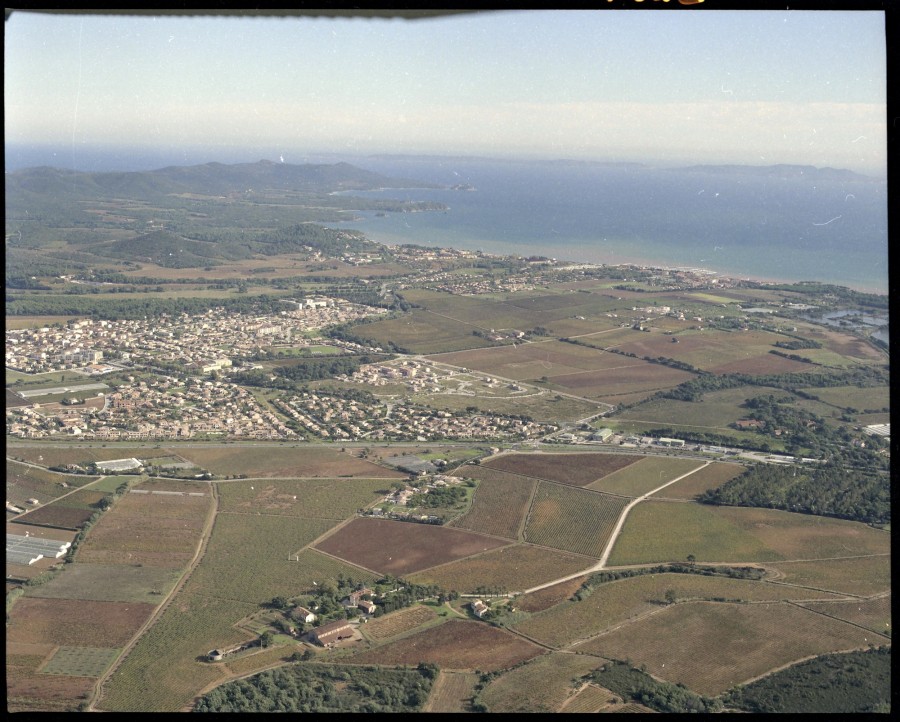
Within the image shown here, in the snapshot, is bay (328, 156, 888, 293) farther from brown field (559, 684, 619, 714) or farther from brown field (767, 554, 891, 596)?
brown field (559, 684, 619, 714)

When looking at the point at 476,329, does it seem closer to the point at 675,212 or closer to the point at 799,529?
the point at 799,529

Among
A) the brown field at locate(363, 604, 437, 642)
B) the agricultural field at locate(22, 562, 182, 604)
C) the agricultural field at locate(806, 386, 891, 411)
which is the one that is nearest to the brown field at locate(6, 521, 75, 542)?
the agricultural field at locate(22, 562, 182, 604)

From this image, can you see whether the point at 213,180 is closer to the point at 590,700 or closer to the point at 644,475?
the point at 644,475

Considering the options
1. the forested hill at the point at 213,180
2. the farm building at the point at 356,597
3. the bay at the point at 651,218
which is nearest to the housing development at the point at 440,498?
the farm building at the point at 356,597

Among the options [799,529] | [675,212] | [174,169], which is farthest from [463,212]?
[799,529]

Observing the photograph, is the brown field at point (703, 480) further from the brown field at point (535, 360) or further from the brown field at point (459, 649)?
the brown field at point (535, 360)
